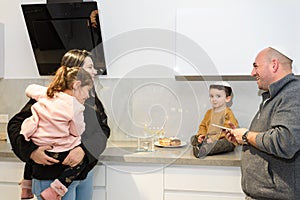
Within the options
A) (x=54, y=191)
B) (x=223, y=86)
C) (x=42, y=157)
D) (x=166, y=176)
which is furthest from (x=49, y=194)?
(x=223, y=86)

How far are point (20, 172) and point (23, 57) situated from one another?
85cm

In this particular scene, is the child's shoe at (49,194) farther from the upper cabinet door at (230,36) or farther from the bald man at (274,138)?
the upper cabinet door at (230,36)

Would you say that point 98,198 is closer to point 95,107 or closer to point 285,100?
point 95,107

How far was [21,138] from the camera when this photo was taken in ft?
5.92

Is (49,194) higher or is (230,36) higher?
(230,36)

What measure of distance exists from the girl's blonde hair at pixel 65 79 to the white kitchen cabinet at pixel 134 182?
528 millimetres

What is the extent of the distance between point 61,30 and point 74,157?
0.89m

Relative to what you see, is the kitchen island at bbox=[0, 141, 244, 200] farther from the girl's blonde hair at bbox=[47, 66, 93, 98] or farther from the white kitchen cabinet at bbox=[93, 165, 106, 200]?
the girl's blonde hair at bbox=[47, 66, 93, 98]

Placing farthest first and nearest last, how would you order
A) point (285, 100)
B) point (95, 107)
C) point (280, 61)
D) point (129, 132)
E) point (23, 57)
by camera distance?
1. point (23, 57)
2. point (129, 132)
3. point (95, 107)
4. point (280, 61)
5. point (285, 100)

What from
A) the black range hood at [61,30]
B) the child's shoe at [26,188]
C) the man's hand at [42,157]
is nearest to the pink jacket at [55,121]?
the man's hand at [42,157]

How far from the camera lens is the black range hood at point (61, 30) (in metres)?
2.27

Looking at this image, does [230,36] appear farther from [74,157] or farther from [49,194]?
[49,194]

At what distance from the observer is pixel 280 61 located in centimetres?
172

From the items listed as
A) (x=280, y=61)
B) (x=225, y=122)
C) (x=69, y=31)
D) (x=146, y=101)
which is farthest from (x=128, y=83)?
(x=280, y=61)
